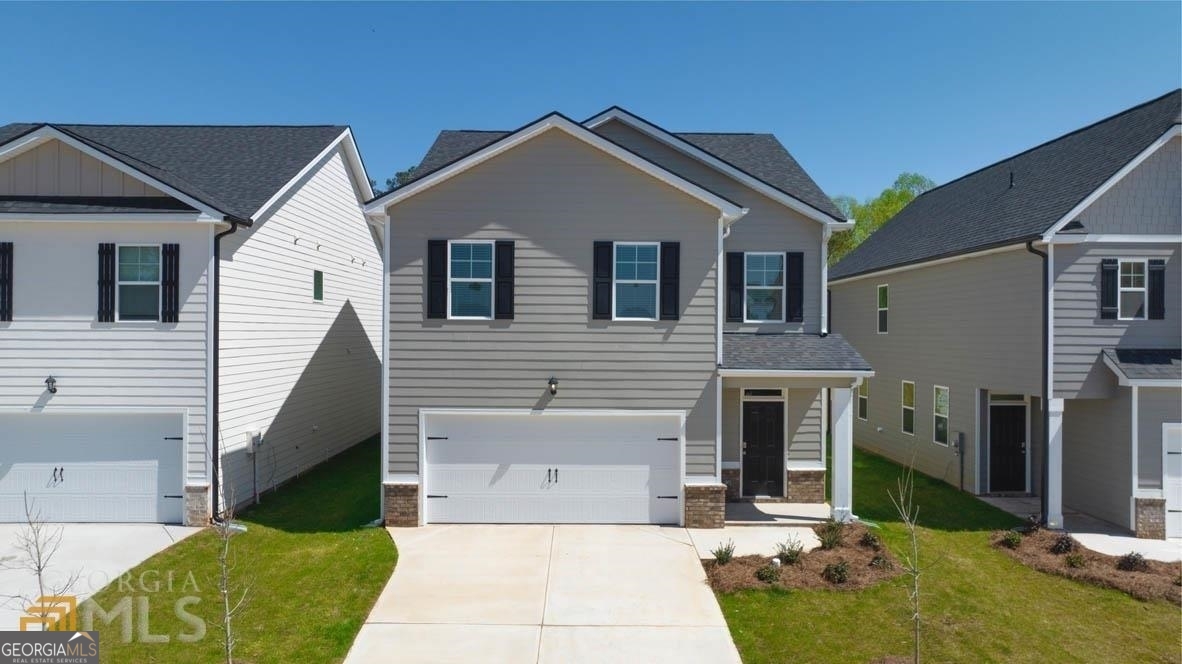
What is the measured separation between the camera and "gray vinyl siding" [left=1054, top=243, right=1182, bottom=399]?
1179cm

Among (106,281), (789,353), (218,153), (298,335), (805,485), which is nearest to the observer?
(106,281)

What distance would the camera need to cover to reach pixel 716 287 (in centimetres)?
1146

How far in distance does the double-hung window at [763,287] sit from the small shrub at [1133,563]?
21.7ft

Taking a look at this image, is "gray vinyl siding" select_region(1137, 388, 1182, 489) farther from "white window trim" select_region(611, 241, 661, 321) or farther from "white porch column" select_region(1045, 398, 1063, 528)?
"white window trim" select_region(611, 241, 661, 321)

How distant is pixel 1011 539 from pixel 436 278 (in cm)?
1095

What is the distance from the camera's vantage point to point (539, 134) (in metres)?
11.4

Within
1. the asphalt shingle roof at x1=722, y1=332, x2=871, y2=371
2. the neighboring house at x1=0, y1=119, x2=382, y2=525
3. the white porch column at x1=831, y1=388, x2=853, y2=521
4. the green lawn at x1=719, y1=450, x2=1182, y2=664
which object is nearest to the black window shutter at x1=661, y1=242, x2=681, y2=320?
the asphalt shingle roof at x1=722, y1=332, x2=871, y2=371

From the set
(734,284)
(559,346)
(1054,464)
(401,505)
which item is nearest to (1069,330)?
(1054,464)

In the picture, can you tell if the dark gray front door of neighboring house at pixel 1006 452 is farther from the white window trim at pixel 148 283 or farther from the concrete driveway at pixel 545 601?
the white window trim at pixel 148 283

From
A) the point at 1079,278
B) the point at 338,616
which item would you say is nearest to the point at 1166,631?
the point at 1079,278

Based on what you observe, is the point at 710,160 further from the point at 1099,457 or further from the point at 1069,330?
the point at 1099,457

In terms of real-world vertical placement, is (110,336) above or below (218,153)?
below

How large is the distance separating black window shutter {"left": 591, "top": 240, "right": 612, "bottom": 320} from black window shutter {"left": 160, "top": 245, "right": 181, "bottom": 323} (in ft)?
24.4

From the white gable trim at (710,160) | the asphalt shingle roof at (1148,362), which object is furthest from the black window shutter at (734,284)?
the asphalt shingle roof at (1148,362)
